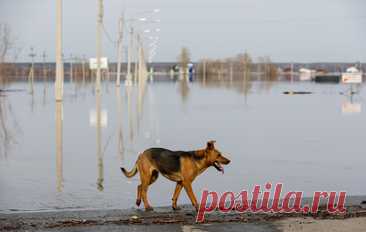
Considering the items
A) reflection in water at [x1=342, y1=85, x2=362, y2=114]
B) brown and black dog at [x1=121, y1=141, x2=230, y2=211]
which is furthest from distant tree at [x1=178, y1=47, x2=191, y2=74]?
brown and black dog at [x1=121, y1=141, x2=230, y2=211]

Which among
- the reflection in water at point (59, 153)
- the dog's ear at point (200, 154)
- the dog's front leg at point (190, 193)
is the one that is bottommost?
the reflection in water at point (59, 153)

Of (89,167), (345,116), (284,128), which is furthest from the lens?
(345,116)

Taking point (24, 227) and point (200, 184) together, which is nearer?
point (24, 227)

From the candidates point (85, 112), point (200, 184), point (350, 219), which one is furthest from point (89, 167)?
point (85, 112)

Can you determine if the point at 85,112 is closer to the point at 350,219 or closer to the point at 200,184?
the point at 200,184

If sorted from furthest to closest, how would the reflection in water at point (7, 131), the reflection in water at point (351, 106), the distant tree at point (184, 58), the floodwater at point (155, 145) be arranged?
the distant tree at point (184, 58) < the reflection in water at point (351, 106) < the reflection in water at point (7, 131) < the floodwater at point (155, 145)

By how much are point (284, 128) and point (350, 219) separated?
14472mm

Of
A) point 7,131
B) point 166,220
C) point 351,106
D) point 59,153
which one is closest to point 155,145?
point 59,153

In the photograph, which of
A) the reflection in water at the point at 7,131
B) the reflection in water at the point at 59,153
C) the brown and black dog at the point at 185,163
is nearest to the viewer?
the brown and black dog at the point at 185,163

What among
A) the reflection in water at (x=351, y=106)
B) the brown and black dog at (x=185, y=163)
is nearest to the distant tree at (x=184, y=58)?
the reflection in water at (x=351, y=106)

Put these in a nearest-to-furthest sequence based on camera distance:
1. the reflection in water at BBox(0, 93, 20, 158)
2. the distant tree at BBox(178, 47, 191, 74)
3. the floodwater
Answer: the floodwater
the reflection in water at BBox(0, 93, 20, 158)
the distant tree at BBox(178, 47, 191, 74)

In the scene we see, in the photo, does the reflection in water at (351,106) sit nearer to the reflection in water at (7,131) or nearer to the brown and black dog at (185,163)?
the reflection in water at (7,131)

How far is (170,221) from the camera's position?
24.8 feet

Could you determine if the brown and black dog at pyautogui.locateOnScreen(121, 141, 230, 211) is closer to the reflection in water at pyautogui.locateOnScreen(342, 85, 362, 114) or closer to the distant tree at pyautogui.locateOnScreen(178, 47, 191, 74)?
the reflection in water at pyautogui.locateOnScreen(342, 85, 362, 114)
